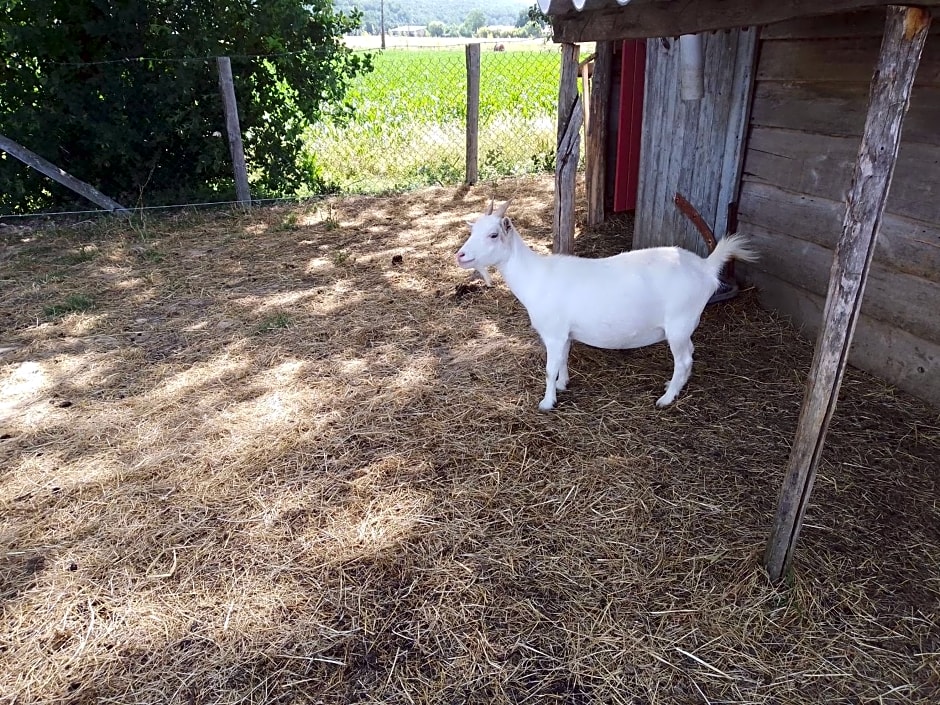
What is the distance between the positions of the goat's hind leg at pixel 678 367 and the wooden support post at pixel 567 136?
131cm

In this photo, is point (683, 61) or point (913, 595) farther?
point (683, 61)

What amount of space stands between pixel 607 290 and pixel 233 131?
6496 millimetres

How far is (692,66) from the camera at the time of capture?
175 inches

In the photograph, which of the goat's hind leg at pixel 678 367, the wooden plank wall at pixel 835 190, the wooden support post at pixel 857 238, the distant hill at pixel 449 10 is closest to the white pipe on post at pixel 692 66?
the wooden plank wall at pixel 835 190

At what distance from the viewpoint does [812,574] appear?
2.72m

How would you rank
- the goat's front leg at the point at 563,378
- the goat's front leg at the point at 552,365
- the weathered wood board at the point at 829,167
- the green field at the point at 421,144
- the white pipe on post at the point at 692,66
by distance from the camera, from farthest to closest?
1. the green field at the point at 421,144
2. the white pipe on post at the point at 692,66
3. the goat's front leg at the point at 563,378
4. the goat's front leg at the point at 552,365
5. the weathered wood board at the point at 829,167

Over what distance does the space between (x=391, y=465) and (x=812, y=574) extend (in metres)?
2.05

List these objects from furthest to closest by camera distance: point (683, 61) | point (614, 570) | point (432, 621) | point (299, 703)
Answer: point (683, 61) → point (614, 570) → point (432, 621) → point (299, 703)

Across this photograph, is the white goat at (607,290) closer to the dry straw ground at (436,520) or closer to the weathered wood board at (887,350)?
the dry straw ground at (436,520)

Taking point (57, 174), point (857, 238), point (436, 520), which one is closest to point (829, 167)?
point (857, 238)

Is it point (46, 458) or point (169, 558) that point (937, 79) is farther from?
point (46, 458)

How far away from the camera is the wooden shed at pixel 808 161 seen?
2.16 metres

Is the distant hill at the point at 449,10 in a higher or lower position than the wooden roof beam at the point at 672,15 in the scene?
higher

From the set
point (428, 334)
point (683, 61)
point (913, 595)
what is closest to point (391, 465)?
point (428, 334)
